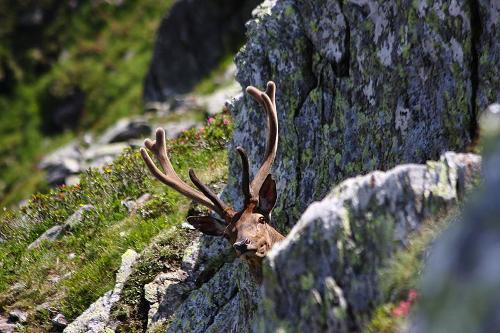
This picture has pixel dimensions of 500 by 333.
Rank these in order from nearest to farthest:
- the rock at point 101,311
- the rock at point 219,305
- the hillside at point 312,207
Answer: the hillside at point 312,207 → the rock at point 219,305 → the rock at point 101,311

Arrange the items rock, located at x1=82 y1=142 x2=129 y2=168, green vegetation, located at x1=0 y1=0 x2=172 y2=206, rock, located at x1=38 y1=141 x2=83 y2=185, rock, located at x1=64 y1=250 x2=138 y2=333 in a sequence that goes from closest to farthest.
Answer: rock, located at x1=64 y1=250 x2=138 y2=333 < rock, located at x1=82 y1=142 x2=129 y2=168 < rock, located at x1=38 y1=141 x2=83 y2=185 < green vegetation, located at x1=0 y1=0 x2=172 y2=206

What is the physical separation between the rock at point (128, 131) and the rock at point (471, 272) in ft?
71.2

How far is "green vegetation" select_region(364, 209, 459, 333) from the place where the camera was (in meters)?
6.91

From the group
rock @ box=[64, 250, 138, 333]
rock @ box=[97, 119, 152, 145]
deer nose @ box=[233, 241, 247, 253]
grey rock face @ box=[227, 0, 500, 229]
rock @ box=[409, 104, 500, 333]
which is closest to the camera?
rock @ box=[409, 104, 500, 333]

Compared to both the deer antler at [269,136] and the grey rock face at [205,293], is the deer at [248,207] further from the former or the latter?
the grey rock face at [205,293]

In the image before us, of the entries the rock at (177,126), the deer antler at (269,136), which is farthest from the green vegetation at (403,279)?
the rock at (177,126)

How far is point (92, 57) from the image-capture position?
134ft

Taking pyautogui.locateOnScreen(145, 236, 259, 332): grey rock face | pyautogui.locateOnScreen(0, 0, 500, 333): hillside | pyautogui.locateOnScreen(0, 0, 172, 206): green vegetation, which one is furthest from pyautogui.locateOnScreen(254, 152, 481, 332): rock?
pyautogui.locateOnScreen(0, 0, 172, 206): green vegetation

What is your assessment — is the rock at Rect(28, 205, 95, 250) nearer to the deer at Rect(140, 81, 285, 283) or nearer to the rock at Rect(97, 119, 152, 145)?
the deer at Rect(140, 81, 285, 283)

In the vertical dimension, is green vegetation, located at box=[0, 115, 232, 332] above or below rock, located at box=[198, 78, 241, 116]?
below

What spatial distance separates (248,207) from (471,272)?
20.5 feet

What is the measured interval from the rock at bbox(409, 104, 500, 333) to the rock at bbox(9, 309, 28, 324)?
10.3 meters

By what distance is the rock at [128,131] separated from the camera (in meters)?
28.2

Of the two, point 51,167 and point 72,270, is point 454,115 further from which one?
point 51,167
